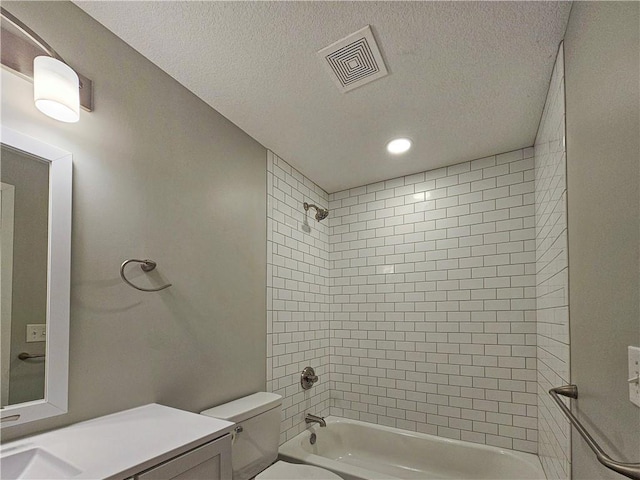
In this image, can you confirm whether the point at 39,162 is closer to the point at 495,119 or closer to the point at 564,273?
the point at 564,273

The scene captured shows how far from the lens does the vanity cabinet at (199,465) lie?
0.99m

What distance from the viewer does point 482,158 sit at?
2721 millimetres

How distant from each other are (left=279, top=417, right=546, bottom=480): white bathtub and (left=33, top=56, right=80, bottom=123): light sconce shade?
87.3 inches

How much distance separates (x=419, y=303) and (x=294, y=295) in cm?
98

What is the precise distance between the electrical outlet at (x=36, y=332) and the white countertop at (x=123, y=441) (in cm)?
30

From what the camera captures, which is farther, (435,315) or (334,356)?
(334,356)

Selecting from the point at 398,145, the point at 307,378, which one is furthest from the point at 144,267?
the point at 398,145

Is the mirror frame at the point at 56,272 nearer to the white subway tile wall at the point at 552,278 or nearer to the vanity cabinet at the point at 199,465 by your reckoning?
the vanity cabinet at the point at 199,465

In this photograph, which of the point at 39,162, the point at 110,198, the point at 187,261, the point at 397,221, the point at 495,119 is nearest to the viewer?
the point at 39,162

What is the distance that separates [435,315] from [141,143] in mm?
2270

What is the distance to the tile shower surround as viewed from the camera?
2494 mm

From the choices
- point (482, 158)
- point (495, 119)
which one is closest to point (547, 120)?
point (495, 119)

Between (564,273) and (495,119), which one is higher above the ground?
(495,119)

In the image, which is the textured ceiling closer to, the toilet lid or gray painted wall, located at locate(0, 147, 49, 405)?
gray painted wall, located at locate(0, 147, 49, 405)
